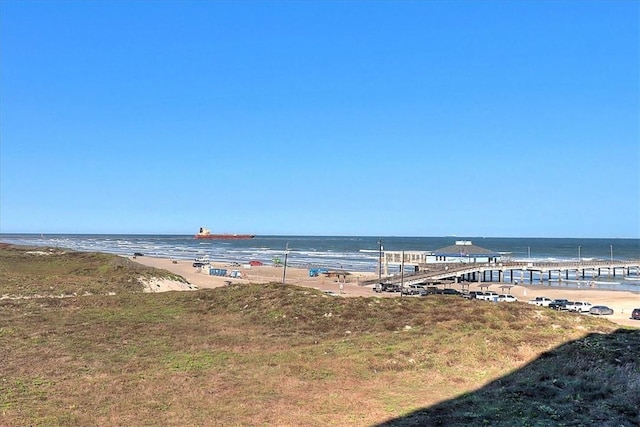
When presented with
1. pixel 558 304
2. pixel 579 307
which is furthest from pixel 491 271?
pixel 579 307

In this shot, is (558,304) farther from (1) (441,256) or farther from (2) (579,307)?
(1) (441,256)

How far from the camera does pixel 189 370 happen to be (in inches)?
612

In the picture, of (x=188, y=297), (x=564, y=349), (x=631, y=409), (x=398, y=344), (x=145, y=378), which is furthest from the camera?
(x=188, y=297)

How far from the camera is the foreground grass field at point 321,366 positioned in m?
11.7

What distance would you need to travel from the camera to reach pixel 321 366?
15820mm

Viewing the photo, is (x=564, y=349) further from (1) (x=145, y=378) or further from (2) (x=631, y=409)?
(1) (x=145, y=378)

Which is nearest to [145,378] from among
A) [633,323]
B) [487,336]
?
[487,336]

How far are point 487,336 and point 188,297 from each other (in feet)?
67.5

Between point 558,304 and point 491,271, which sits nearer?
point 558,304

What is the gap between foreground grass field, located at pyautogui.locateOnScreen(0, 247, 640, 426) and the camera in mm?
11695

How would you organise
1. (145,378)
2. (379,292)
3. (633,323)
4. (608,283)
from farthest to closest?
(608,283), (379,292), (633,323), (145,378)

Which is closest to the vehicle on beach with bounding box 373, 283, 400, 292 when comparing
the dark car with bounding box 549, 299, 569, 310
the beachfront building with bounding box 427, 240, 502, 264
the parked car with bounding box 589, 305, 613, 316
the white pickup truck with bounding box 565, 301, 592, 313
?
the dark car with bounding box 549, 299, 569, 310

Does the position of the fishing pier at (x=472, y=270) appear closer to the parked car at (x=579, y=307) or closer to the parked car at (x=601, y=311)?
the parked car at (x=579, y=307)

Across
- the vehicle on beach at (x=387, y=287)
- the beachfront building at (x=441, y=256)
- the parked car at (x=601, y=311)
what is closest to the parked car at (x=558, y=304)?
the parked car at (x=601, y=311)
